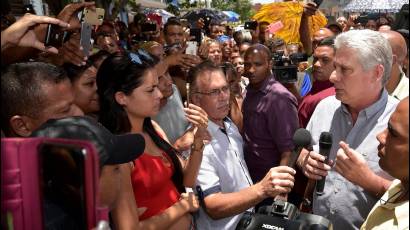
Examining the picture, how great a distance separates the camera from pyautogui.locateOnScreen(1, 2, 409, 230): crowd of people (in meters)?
1.67

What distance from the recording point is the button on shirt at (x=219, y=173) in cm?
237

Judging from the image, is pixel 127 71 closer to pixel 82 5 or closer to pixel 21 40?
pixel 21 40

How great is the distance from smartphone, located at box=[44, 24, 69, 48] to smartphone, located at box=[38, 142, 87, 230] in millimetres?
1615

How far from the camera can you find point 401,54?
3.38 m

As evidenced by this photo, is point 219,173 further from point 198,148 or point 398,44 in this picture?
point 398,44

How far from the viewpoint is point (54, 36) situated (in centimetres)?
246

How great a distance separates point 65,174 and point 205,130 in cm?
155

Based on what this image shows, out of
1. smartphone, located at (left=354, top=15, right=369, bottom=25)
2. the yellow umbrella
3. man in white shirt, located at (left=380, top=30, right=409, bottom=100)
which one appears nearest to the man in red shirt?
man in white shirt, located at (left=380, top=30, right=409, bottom=100)

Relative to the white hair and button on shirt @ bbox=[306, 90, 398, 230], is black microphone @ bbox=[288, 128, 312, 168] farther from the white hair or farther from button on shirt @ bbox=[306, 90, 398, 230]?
the white hair

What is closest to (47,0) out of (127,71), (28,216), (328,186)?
(127,71)

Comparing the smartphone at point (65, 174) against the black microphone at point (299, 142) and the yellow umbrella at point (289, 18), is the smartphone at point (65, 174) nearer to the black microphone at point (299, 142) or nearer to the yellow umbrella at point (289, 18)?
the black microphone at point (299, 142)

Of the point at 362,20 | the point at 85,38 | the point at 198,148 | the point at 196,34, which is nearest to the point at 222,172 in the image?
the point at 198,148

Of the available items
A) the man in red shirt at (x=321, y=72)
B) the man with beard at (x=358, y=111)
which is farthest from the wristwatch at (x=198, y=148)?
the man in red shirt at (x=321, y=72)

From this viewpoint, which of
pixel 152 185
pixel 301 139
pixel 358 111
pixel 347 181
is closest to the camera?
pixel 301 139
